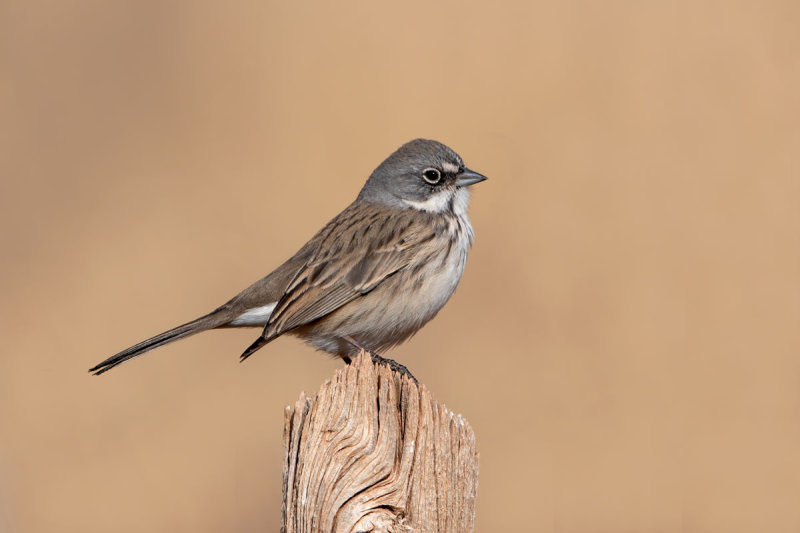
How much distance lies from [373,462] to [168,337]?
261 centimetres

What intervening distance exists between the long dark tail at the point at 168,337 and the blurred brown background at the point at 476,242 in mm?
2821

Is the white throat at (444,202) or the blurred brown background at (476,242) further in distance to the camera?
the blurred brown background at (476,242)

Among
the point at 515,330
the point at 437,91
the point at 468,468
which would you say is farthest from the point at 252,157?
the point at 468,468

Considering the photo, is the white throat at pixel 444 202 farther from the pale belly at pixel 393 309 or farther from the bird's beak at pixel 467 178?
the pale belly at pixel 393 309

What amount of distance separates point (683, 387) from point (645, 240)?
144cm

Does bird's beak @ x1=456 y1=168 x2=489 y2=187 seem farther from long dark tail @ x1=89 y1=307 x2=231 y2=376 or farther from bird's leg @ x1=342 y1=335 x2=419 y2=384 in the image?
long dark tail @ x1=89 y1=307 x2=231 y2=376

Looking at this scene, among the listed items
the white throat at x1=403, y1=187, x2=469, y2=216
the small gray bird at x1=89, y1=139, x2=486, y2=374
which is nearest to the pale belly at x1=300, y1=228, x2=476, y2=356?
the small gray bird at x1=89, y1=139, x2=486, y2=374

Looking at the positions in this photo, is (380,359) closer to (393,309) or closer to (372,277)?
(393,309)

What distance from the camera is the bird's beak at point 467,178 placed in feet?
23.1

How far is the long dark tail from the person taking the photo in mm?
6188

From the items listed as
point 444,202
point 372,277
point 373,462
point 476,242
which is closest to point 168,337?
point 372,277

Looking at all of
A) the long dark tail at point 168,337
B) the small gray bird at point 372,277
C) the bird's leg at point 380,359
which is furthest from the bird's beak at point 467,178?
the long dark tail at point 168,337

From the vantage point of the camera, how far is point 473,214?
1017 centimetres

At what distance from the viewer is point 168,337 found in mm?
6469
